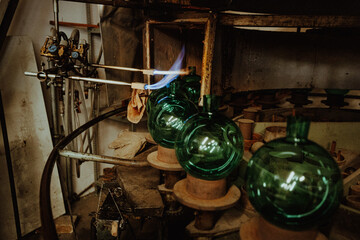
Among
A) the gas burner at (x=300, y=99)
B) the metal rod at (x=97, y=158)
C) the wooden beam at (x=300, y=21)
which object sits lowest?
the metal rod at (x=97, y=158)

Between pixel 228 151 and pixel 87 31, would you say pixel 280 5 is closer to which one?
pixel 228 151

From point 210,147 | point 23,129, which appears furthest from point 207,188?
point 23,129

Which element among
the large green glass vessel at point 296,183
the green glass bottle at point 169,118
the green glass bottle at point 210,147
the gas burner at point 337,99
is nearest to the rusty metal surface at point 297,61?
the gas burner at point 337,99

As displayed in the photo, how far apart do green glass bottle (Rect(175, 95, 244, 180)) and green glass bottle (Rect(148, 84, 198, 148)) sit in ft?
1.07

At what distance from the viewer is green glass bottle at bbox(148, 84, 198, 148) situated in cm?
145

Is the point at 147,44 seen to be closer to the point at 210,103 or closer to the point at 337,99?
the point at 210,103

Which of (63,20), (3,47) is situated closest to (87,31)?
(63,20)

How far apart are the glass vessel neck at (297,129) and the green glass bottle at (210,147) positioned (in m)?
0.37

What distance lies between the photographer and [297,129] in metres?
0.74

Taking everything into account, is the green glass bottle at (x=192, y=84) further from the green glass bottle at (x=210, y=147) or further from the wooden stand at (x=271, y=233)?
the wooden stand at (x=271, y=233)

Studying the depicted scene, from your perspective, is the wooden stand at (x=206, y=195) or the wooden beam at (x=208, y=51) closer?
the wooden stand at (x=206, y=195)

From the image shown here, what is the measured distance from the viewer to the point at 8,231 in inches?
128

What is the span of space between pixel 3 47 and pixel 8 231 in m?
2.45

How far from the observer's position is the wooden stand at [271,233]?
2.51 ft
